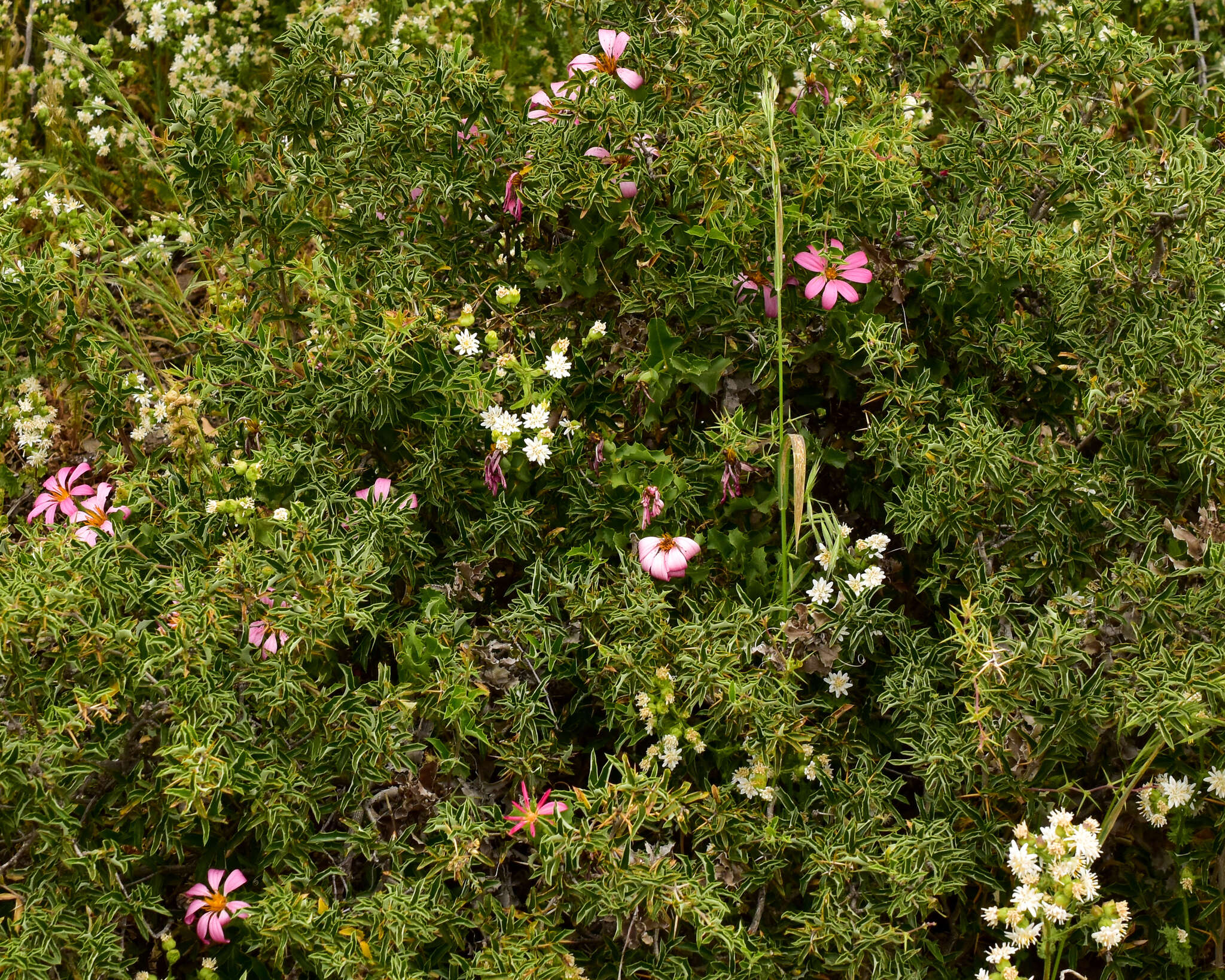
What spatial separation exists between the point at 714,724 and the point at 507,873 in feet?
1.42

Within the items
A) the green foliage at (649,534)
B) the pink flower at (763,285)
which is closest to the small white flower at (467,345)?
the green foliage at (649,534)

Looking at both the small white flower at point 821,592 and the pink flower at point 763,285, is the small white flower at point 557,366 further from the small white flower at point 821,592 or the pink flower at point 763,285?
the small white flower at point 821,592

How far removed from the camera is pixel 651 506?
2020 mm

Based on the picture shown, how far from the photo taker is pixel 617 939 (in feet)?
5.87

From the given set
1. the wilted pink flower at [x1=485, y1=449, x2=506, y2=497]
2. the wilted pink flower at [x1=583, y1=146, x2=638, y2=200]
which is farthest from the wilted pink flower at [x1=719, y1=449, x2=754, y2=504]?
the wilted pink flower at [x1=583, y1=146, x2=638, y2=200]

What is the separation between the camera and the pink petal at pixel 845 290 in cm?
206

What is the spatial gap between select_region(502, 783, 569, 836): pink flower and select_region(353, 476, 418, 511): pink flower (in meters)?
0.53

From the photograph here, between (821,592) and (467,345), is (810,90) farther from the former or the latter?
(821,592)

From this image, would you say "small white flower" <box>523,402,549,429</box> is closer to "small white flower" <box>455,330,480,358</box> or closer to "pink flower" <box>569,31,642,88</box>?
"small white flower" <box>455,330,480,358</box>

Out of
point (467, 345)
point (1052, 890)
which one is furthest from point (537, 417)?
point (1052, 890)

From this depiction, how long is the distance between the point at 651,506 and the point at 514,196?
2.27ft

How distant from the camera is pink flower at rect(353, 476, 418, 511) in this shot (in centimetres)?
201

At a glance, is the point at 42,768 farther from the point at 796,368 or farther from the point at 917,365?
the point at 917,365

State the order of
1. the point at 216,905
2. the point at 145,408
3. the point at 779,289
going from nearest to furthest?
the point at 216,905 < the point at 779,289 < the point at 145,408
